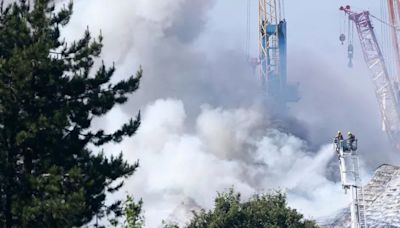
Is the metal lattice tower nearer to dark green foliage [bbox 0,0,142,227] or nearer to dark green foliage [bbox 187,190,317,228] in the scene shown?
dark green foliage [bbox 0,0,142,227]

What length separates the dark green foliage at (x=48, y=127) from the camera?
38531 mm

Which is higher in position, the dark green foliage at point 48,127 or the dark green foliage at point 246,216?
the dark green foliage at point 246,216

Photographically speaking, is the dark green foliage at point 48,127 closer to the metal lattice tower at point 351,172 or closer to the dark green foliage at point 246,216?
the metal lattice tower at point 351,172

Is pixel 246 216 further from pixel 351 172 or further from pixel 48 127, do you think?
pixel 48 127

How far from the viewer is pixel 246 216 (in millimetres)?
83562

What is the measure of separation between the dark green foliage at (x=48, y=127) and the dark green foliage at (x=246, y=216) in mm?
38722

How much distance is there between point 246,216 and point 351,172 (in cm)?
3927

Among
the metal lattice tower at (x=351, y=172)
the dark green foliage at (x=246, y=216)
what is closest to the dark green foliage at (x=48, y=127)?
the metal lattice tower at (x=351, y=172)

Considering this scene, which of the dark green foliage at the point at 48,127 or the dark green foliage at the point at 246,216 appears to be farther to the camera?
the dark green foliage at the point at 246,216

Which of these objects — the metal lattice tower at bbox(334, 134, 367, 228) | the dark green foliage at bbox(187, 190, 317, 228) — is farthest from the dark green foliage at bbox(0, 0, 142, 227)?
the dark green foliage at bbox(187, 190, 317, 228)

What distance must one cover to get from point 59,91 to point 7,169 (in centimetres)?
545

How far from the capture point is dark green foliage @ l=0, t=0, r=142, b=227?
38531 mm

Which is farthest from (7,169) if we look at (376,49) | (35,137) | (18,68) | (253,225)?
(376,49)

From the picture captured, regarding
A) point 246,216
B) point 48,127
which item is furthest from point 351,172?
point 246,216
